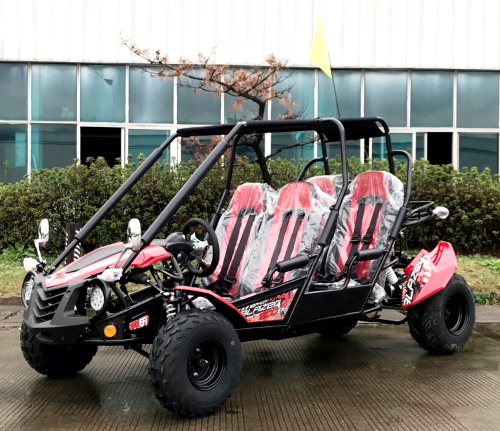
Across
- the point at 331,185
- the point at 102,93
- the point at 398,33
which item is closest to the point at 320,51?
the point at 331,185

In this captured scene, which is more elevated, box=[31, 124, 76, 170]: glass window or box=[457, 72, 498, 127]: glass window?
box=[457, 72, 498, 127]: glass window

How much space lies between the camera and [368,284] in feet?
17.3

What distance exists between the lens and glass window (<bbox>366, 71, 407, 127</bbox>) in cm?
1645

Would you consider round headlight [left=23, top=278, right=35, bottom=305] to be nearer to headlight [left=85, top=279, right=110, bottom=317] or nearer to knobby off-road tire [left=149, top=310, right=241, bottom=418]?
headlight [left=85, top=279, right=110, bottom=317]

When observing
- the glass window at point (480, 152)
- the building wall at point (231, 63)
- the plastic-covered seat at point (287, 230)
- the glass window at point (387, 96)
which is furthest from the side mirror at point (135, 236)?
the glass window at point (480, 152)

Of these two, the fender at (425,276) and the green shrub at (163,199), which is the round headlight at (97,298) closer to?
the fender at (425,276)

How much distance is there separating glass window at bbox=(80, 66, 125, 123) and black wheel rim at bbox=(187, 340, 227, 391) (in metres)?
12.6

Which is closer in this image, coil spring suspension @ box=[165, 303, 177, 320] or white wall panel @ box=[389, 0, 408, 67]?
coil spring suspension @ box=[165, 303, 177, 320]

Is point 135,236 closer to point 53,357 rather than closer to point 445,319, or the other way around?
point 53,357

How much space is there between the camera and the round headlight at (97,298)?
4059 mm

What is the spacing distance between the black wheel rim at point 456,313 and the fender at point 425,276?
0.31m

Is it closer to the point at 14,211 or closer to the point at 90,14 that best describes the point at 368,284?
the point at 14,211

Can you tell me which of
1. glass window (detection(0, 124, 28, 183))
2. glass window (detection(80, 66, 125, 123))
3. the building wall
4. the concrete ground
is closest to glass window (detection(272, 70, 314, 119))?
the building wall

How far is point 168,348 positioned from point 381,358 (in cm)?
238
